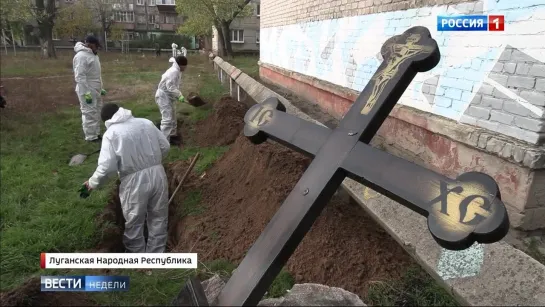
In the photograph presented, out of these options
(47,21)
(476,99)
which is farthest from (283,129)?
(47,21)

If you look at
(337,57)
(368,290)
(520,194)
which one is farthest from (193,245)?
(337,57)

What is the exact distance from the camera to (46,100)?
467 inches

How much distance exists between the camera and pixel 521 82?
3072 mm

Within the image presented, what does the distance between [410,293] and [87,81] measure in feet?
26.0

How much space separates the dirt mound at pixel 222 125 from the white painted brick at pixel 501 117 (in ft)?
15.9

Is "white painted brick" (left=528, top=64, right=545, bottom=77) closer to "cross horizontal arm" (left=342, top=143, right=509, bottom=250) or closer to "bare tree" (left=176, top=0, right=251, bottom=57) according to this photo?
"cross horizontal arm" (left=342, top=143, right=509, bottom=250)

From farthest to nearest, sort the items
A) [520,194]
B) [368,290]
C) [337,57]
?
1. [337,57]
2. [520,194]
3. [368,290]

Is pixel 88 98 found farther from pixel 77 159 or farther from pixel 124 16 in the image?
pixel 124 16

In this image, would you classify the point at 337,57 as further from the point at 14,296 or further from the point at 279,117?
the point at 14,296

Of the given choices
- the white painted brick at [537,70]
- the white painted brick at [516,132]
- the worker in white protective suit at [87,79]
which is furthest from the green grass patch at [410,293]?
the worker in white protective suit at [87,79]

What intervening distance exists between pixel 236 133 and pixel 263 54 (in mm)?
7658

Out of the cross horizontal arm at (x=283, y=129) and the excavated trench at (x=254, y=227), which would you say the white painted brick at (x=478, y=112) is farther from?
the cross horizontal arm at (x=283, y=129)

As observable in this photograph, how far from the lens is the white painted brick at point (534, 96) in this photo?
2.89m
